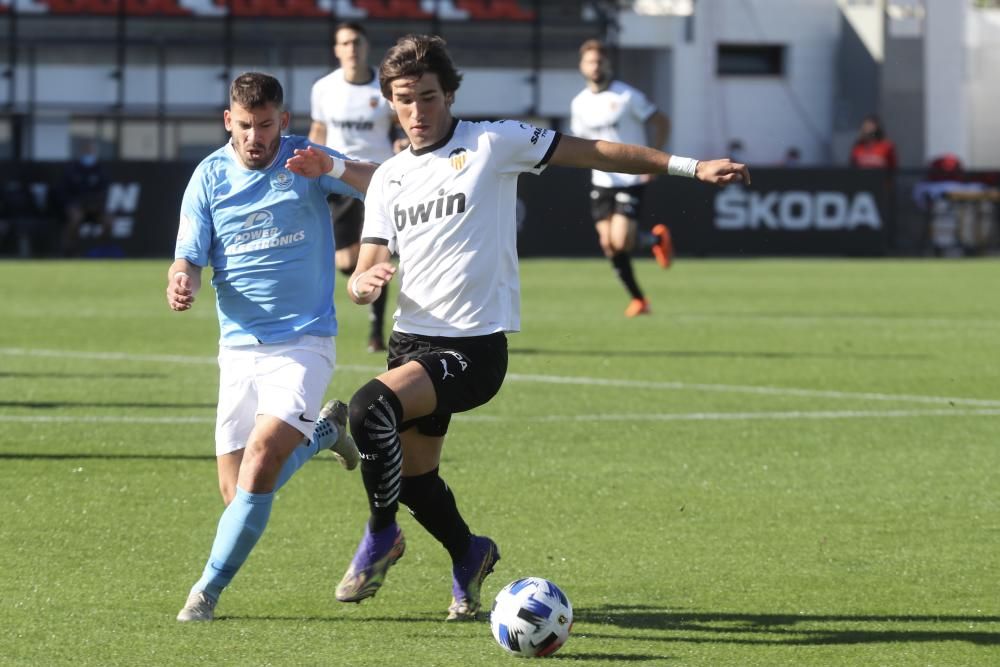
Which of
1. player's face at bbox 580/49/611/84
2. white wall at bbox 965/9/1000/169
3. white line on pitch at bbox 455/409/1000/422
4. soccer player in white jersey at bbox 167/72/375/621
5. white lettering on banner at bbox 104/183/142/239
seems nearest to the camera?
soccer player in white jersey at bbox 167/72/375/621

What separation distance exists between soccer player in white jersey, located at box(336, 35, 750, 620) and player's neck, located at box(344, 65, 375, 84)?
8151 mm

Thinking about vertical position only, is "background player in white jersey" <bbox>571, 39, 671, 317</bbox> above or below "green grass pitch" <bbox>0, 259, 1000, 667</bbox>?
above

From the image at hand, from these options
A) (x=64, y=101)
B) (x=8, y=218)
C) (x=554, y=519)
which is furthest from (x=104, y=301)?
(x=64, y=101)

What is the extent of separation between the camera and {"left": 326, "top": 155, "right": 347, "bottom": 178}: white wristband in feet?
19.9

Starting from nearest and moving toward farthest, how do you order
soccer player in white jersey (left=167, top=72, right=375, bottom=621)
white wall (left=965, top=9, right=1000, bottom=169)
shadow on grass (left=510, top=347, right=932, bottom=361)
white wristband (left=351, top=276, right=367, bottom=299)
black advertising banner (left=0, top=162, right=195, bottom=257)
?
white wristband (left=351, top=276, right=367, bottom=299) < soccer player in white jersey (left=167, top=72, right=375, bottom=621) < shadow on grass (left=510, top=347, right=932, bottom=361) < black advertising banner (left=0, top=162, right=195, bottom=257) < white wall (left=965, top=9, right=1000, bottom=169)

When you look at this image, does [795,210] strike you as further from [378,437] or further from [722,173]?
[378,437]

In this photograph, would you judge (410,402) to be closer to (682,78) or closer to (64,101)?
(64,101)

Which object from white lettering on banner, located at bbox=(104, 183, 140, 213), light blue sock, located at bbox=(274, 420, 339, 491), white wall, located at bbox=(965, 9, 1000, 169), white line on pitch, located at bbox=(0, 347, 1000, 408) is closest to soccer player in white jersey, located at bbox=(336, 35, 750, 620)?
light blue sock, located at bbox=(274, 420, 339, 491)

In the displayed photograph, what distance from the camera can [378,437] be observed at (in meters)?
5.53

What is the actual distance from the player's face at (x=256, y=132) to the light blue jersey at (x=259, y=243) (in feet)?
0.17

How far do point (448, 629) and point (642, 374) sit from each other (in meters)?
7.07

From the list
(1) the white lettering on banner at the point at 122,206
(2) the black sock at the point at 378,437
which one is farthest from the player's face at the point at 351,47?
(1) the white lettering on banner at the point at 122,206

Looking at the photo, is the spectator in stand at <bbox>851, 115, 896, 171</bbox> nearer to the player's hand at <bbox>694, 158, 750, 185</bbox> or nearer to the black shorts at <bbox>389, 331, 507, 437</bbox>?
the player's hand at <bbox>694, 158, 750, 185</bbox>

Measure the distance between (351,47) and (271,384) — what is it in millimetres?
8328
